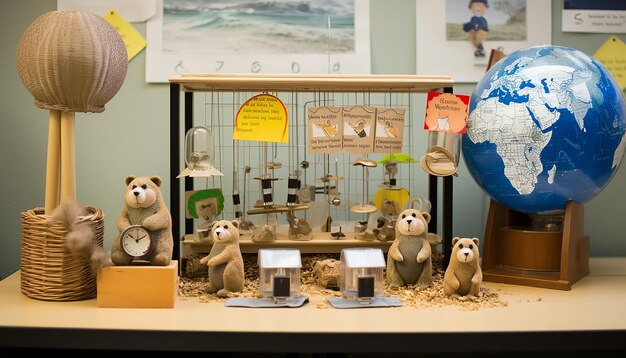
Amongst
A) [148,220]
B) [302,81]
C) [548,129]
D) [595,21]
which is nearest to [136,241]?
[148,220]

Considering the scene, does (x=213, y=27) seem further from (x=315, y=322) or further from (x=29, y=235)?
(x=315, y=322)

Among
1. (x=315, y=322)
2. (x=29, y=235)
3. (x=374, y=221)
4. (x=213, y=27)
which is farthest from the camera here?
(x=213, y=27)

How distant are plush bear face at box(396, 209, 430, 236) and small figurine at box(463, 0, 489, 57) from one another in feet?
2.23

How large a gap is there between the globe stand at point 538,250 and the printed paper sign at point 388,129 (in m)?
0.29

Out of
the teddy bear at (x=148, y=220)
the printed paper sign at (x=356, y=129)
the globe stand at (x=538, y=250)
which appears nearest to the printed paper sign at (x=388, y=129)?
the printed paper sign at (x=356, y=129)

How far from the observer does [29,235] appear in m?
1.58

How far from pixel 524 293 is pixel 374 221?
1.39 ft

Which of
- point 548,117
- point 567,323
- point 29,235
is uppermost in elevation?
point 548,117

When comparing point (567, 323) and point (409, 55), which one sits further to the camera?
point (409, 55)

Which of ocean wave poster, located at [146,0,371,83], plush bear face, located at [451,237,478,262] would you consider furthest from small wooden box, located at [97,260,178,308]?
ocean wave poster, located at [146,0,371,83]

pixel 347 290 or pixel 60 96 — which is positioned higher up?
pixel 60 96

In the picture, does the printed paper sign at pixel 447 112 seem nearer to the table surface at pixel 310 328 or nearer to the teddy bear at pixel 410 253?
the teddy bear at pixel 410 253

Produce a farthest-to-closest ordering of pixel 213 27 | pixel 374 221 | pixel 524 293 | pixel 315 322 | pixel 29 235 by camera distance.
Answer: pixel 213 27 → pixel 374 221 → pixel 524 293 → pixel 29 235 → pixel 315 322

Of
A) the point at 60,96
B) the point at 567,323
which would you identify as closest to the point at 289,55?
the point at 60,96
